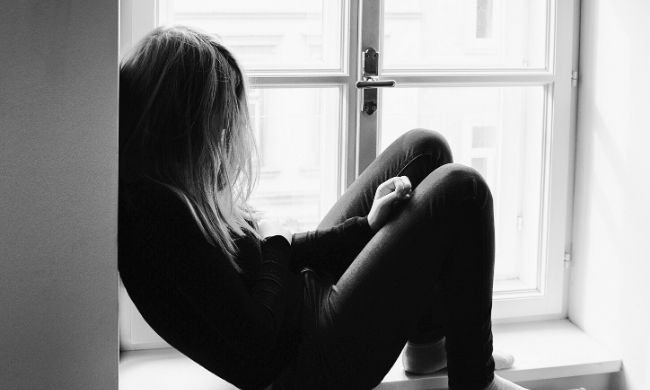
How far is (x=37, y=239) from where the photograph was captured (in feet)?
4.70

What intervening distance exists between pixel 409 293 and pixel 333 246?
0.25 m

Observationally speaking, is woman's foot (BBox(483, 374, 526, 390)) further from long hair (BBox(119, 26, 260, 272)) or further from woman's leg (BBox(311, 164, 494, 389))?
long hair (BBox(119, 26, 260, 272))

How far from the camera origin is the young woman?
1.45 meters

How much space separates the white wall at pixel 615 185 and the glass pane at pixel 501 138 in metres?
0.12

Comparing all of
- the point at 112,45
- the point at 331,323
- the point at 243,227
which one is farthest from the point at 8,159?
the point at 331,323

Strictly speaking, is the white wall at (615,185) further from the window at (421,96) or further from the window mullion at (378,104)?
the window mullion at (378,104)

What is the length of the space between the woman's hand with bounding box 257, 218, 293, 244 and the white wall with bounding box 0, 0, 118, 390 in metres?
0.36

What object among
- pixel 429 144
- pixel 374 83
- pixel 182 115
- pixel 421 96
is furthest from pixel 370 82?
pixel 182 115

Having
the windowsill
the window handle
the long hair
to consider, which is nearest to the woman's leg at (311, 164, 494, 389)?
the long hair

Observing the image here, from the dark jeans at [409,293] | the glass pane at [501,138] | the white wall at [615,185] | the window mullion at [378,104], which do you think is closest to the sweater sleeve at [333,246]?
the dark jeans at [409,293]

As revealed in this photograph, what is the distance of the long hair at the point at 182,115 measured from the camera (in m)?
1.50

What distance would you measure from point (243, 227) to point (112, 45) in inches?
17.6

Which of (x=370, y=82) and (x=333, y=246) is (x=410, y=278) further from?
(x=370, y=82)

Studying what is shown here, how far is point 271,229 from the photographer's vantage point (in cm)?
175
